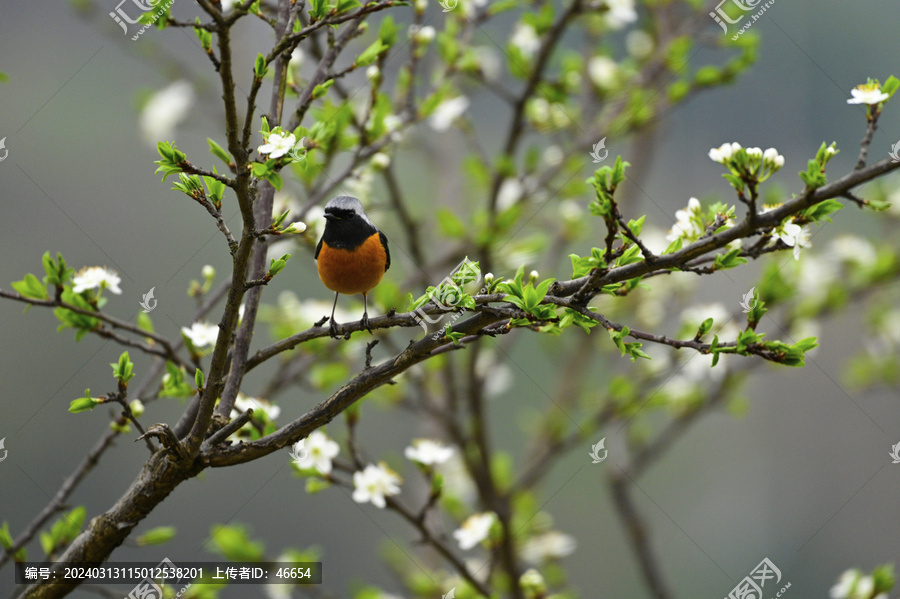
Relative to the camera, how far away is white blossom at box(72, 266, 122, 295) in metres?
1.38

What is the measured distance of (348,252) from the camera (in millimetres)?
1468

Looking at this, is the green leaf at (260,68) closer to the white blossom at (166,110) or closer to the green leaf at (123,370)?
the green leaf at (123,370)

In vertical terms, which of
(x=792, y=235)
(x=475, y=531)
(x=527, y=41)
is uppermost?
(x=527, y=41)

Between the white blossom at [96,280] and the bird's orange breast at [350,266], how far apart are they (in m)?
0.43

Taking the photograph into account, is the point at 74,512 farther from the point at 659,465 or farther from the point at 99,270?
the point at 659,465

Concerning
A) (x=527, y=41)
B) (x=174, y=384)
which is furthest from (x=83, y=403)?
(x=527, y=41)

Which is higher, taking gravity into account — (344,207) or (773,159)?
(344,207)

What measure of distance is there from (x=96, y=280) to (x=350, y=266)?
1.72 ft

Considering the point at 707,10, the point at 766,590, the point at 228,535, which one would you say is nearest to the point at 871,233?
the point at 707,10

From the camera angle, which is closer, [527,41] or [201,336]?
[201,336]

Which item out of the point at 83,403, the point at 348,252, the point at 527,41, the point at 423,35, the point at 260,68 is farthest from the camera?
the point at 527,41

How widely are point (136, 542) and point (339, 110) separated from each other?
1.17 metres

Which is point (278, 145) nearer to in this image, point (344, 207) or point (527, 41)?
point (344, 207)

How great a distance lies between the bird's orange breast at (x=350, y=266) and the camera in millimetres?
1467
